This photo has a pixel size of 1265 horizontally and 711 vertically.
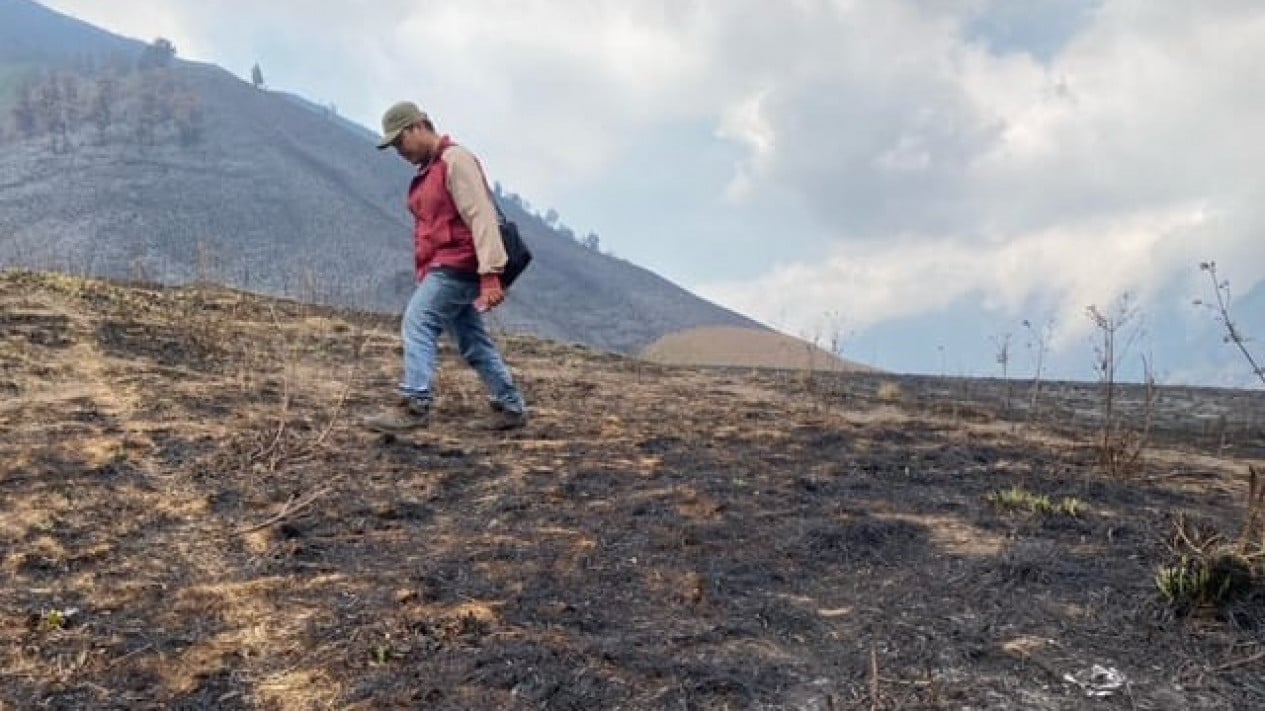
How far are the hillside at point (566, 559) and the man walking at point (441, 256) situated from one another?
0.28 metres

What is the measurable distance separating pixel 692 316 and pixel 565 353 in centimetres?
11116

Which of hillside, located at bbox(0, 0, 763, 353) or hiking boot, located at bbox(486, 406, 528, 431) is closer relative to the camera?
hiking boot, located at bbox(486, 406, 528, 431)

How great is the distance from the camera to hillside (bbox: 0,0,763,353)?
7812 centimetres

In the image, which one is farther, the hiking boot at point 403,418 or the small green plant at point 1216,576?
the hiking boot at point 403,418

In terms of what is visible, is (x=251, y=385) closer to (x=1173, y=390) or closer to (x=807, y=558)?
(x=807, y=558)

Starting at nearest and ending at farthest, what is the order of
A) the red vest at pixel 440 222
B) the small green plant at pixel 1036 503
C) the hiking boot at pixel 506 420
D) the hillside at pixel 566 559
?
the hillside at pixel 566 559 < the small green plant at pixel 1036 503 < the red vest at pixel 440 222 < the hiking boot at pixel 506 420

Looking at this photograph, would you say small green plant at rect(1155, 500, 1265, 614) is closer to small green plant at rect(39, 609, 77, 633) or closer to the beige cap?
small green plant at rect(39, 609, 77, 633)

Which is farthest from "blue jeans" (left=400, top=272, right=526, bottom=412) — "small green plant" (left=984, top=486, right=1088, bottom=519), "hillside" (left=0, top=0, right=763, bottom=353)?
"hillside" (left=0, top=0, right=763, bottom=353)

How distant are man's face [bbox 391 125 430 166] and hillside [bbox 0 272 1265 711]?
1445mm

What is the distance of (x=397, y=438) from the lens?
5.04 meters

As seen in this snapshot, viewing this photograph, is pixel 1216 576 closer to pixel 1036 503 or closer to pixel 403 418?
pixel 1036 503

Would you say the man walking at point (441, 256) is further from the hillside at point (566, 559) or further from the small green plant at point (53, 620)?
the small green plant at point (53, 620)

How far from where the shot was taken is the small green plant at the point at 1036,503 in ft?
12.9

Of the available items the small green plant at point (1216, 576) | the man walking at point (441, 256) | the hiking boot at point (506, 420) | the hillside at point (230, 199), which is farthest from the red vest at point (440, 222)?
the hillside at point (230, 199)
